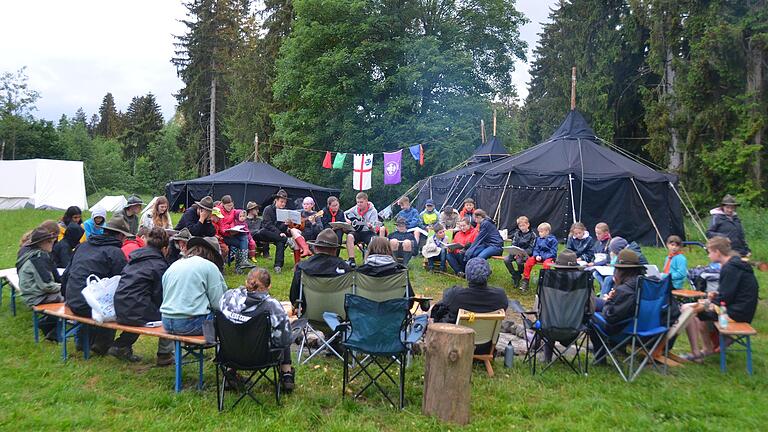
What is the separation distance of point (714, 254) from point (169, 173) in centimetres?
4090

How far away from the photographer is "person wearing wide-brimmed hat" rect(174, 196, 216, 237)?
302 inches

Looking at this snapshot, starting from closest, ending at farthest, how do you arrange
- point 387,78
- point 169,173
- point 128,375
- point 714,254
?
point 128,375 < point 714,254 < point 387,78 < point 169,173

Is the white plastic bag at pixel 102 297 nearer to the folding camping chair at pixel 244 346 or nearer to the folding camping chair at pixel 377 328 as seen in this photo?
the folding camping chair at pixel 244 346

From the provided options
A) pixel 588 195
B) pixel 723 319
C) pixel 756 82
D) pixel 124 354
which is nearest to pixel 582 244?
pixel 723 319

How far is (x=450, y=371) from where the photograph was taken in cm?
341

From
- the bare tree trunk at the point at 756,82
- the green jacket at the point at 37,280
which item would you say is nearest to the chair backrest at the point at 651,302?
the green jacket at the point at 37,280

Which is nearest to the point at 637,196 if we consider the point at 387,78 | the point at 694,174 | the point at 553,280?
the point at 694,174

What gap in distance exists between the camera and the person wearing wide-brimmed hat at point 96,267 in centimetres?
436

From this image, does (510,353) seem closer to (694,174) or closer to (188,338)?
(188,338)

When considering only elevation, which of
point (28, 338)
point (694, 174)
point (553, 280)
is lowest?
point (28, 338)

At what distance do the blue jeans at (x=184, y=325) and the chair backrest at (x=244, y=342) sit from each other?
1.52 ft

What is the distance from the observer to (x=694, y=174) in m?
16.5

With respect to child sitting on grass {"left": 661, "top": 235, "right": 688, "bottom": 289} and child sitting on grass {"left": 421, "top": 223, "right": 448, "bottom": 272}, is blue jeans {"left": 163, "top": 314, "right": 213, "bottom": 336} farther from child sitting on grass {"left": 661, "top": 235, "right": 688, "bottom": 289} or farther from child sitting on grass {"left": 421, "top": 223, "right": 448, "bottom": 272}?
child sitting on grass {"left": 421, "top": 223, "right": 448, "bottom": 272}

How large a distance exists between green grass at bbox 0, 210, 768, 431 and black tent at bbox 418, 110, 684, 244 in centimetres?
759
